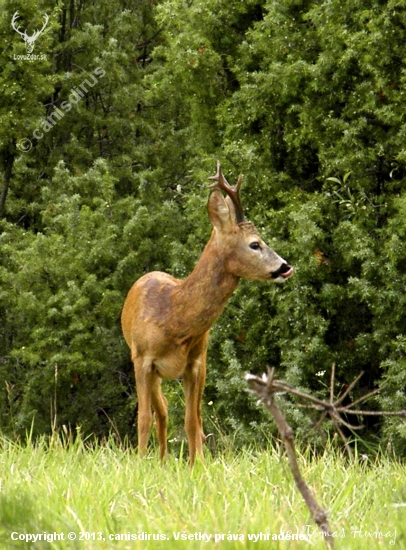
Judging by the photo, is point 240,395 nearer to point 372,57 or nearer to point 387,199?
point 387,199

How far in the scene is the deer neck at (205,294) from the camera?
8.32m

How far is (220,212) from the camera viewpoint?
835 centimetres

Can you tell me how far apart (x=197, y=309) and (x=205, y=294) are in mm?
116

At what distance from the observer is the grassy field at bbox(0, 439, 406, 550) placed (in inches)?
168

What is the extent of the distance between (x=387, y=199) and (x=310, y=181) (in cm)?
177

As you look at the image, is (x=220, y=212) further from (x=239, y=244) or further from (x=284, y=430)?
(x=284, y=430)

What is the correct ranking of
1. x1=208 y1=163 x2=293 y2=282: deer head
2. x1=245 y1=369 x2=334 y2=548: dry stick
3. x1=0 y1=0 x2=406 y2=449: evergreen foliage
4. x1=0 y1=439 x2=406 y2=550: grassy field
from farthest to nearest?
x1=0 y1=0 x2=406 y2=449: evergreen foliage
x1=208 y1=163 x2=293 y2=282: deer head
x1=0 y1=439 x2=406 y2=550: grassy field
x1=245 y1=369 x2=334 y2=548: dry stick

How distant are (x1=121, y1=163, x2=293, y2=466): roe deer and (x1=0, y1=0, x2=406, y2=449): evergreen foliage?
6.09 m

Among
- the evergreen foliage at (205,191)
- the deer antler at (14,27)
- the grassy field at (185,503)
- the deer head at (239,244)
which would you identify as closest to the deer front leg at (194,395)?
the deer head at (239,244)

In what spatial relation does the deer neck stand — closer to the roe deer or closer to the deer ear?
the roe deer

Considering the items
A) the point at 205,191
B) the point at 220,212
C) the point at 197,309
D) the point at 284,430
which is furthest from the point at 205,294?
the point at 205,191

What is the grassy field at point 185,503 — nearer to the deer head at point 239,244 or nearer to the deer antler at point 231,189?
the deer head at point 239,244

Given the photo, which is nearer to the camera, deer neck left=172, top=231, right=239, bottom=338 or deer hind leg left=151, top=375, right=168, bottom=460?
deer neck left=172, top=231, right=239, bottom=338

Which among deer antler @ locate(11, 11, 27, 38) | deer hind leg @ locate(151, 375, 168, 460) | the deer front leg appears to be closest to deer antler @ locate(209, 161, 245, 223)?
the deer front leg
